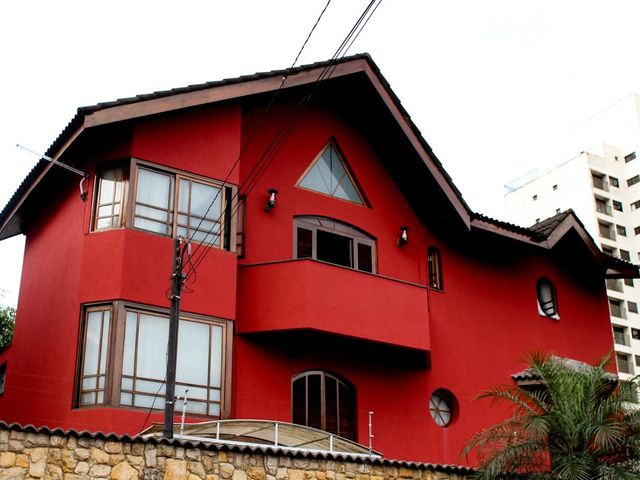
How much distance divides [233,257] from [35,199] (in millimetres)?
5579

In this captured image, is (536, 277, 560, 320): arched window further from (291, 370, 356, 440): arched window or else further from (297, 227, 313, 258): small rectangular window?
(297, 227, 313, 258): small rectangular window

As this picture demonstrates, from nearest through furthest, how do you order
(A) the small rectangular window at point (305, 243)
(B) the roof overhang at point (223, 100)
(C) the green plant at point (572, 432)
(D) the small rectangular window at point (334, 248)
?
1. (C) the green plant at point (572, 432)
2. (B) the roof overhang at point (223, 100)
3. (A) the small rectangular window at point (305, 243)
4. (D) the small rectangular window at point (334, 248)

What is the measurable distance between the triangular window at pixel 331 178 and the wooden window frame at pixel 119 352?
469 cm

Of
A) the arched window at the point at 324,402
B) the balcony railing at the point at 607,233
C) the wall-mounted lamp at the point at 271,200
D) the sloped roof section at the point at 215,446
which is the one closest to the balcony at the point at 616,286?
the balcony railing at the point at 607,233

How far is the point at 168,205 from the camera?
19.1 m

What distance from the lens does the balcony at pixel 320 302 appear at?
19328 mm

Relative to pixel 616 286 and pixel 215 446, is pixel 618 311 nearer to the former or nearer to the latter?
pixel 616 286

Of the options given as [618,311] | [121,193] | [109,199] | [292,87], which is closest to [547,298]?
[292,87]

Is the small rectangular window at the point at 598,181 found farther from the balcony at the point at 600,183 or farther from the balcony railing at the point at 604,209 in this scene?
the balcony railing at the point at 604,209

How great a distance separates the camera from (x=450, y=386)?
2230cm

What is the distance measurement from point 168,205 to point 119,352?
3.41 metres

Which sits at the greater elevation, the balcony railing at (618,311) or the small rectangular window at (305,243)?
the balcony railing at (618,311)

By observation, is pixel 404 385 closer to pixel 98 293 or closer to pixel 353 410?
pixel 353 410

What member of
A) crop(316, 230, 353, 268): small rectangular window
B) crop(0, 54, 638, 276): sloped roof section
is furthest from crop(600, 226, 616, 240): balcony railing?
crop(316, 230, 353, 268): small rectangular window
